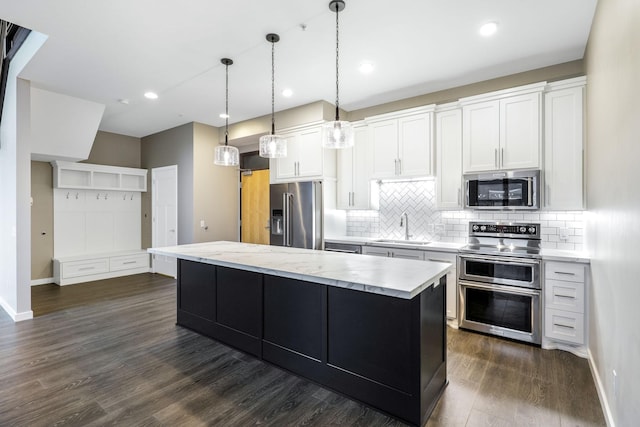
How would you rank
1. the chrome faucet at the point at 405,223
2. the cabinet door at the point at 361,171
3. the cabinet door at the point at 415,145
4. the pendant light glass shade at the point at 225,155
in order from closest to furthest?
the pendant light glass shade at the point at 225,155 → the cabinet door at the point at 415,145 → the chrome faucet at the point at 405,223 → the cabinet door at the point at 361,171

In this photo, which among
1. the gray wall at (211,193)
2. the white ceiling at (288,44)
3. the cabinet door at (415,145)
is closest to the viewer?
the white ceiling at (288,44)

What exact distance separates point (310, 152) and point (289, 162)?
0.42 meters

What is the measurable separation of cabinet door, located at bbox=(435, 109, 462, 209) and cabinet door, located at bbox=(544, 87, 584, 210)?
0.85m

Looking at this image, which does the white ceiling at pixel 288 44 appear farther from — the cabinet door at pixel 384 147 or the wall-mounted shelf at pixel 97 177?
the wall-mounted shelf at pixel 97 177

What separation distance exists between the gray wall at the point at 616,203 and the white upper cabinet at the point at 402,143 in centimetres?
159

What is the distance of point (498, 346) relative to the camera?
3051 millimetres

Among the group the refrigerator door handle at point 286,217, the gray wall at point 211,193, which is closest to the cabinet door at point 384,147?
the refrigerator door handle at point 286,217

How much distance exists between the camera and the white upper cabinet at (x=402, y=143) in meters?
3.91

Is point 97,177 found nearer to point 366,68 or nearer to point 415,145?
point 366,68

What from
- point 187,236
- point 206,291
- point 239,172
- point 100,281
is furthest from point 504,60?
point 100,281

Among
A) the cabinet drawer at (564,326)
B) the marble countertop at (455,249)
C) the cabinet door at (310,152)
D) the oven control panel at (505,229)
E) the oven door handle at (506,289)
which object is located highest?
the cabinet door at (310,152)

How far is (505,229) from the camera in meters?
3.60

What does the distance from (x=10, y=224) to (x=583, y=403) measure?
6.14 m

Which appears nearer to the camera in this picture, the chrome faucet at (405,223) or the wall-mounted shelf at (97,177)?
the chrome faucet at (405,223)
